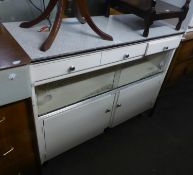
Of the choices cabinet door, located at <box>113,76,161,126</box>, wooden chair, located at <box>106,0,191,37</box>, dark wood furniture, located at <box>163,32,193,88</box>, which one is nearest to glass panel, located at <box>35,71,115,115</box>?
cabinet door, located at <box>113,76,161,126</box>

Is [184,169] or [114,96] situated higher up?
[114,96]

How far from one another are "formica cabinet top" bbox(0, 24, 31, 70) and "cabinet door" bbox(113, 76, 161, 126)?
29.7 inches

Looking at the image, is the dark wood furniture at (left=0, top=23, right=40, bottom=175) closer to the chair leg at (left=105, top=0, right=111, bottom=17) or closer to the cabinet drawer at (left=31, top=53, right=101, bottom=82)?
the cabinet drawer at (left=31, top=53, right=101, bottom=82)

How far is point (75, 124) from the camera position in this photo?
49.8 inches

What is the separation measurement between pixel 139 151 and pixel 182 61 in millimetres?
905

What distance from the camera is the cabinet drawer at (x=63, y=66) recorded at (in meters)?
0.88

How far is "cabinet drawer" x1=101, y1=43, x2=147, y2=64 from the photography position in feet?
3.57

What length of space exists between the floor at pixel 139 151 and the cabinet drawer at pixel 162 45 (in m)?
0.73

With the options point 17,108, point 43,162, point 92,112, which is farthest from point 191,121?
point 17,108

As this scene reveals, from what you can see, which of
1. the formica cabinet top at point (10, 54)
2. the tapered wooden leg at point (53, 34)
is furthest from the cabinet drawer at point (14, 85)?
the tapered wooden leg at point (53, 34)

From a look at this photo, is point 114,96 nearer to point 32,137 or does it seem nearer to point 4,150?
point 32,137

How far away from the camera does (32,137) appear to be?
1012mm

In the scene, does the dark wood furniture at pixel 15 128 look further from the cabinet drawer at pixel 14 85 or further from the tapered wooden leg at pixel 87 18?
the tapered wooden leg at pixel 87 18

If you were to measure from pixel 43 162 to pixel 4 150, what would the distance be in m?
0.41
